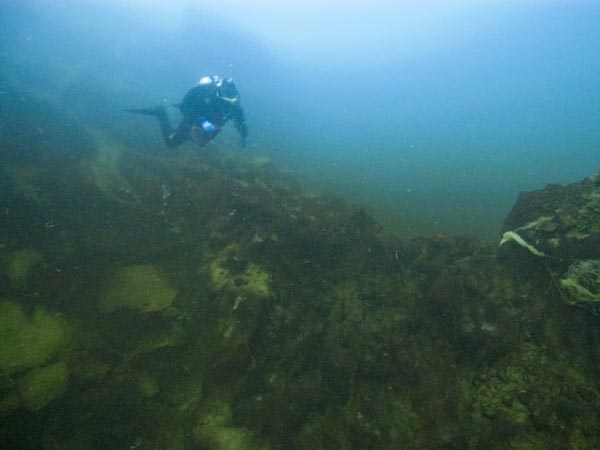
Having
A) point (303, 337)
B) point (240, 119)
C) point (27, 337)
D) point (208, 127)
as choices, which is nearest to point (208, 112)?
point (208, 127)

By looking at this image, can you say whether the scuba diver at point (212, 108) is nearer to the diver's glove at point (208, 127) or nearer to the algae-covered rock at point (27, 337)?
the diver's glove at point (208, 127)

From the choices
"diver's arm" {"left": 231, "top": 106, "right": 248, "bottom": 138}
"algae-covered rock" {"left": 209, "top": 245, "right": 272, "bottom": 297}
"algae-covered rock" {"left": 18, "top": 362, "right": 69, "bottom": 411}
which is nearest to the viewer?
"algae-covered rock" {"left": 18, "top": 362, "right": 69, "bottom": 411}

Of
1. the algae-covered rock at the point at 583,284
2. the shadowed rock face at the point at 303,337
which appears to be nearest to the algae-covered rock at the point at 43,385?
the shadowed rock face at the point at 303,337

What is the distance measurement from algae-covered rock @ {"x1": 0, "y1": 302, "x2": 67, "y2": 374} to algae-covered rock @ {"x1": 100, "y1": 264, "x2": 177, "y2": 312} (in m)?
0.68

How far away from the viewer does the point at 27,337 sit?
438 centimetres

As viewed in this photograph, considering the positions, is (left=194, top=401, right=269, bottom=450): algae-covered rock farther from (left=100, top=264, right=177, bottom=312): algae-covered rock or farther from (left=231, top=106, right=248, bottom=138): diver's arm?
(left=231, top=106, right=248, bottom=138): diver's arm

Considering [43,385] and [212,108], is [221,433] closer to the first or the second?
[43,385]

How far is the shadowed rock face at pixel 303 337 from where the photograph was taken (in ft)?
11.4

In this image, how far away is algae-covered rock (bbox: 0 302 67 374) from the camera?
160 inches

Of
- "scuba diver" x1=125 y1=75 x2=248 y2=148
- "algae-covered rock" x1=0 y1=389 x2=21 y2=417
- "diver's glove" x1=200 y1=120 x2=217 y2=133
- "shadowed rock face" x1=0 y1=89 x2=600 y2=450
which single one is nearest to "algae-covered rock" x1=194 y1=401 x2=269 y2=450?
"shadowed rock face" x1=0 y1=89 x2=600 y2=450

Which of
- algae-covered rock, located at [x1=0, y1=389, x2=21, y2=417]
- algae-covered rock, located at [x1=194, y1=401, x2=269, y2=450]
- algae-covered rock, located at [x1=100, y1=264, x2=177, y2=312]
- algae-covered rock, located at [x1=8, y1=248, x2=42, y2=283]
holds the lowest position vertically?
algae-covered rock, located at [x1=0, y1=389, x2=21, y2=417]

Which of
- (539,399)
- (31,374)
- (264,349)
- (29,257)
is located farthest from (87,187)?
(539,399)

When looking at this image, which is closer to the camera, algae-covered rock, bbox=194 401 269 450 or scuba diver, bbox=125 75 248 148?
algae-covered rock, bbox=194 401 269 450

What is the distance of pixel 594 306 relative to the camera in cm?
358
